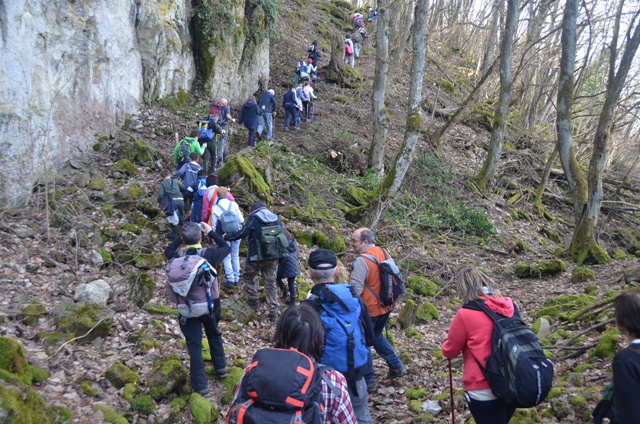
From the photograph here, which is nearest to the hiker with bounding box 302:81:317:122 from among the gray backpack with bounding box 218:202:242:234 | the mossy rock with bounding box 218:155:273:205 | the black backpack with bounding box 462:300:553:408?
the mossy rock with bounding box 218:155:273:205

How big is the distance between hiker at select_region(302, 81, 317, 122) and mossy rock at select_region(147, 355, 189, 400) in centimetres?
1397

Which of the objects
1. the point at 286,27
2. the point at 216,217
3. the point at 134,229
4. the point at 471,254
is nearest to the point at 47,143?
the point at 134,229

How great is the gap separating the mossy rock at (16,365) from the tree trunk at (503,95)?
15478 mm

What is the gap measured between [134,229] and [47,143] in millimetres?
2964

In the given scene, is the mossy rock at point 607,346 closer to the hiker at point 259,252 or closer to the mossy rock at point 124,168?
the hiker at point 259,252

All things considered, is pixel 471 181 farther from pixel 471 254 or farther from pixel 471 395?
pixel 471 395

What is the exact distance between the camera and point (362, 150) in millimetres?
16922

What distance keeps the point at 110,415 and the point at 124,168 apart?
7.90 meters

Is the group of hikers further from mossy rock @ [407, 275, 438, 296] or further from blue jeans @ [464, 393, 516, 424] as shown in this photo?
mossy rock @ [407, 275, 438, 296]

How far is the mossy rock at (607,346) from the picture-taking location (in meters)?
5.42

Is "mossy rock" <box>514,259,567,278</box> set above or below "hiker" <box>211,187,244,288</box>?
below

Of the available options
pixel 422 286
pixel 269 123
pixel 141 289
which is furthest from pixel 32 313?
pixel 269 123

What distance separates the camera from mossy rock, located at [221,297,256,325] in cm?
711

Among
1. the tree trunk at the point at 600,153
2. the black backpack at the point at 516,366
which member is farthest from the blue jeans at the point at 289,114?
the black backpack at the point at 516,366
